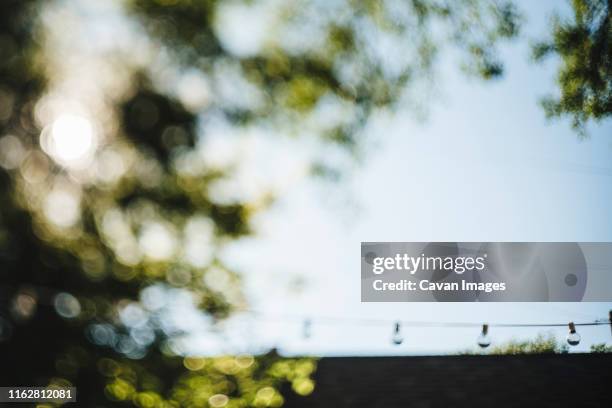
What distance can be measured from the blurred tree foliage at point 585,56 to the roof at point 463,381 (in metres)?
6.66

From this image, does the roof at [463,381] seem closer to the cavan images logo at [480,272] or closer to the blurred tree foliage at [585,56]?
the cavan images logo at [480,272]

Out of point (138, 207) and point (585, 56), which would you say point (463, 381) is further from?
point (138, 207)

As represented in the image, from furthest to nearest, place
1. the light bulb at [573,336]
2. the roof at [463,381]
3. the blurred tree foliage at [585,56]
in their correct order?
the roof at [463,381] < the light bulb at [573,336] < the blurred tree foliage at [585,56]

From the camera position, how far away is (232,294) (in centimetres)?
493

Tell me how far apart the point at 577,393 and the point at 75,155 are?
1078 centimetres

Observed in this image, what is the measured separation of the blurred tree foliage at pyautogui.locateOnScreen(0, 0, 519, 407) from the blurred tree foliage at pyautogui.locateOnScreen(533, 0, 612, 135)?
2752mm

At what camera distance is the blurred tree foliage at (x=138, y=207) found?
13.2ft

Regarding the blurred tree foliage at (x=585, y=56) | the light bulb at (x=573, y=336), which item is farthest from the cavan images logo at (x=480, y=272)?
the blurred tree foliage at (x=585, y=56)

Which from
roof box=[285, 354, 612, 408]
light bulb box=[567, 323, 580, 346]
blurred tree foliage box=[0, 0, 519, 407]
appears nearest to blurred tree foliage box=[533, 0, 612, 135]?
blurred tree foliage box=[0, 0, 519, 407]

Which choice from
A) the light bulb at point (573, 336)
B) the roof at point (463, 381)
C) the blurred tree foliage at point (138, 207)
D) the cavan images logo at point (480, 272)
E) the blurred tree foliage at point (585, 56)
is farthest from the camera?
the roof at point (463, 381)

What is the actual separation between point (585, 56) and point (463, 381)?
7554mm

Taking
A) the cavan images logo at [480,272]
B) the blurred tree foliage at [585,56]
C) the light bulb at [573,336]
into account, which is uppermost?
→ the blurred tree foliage at [585,56]

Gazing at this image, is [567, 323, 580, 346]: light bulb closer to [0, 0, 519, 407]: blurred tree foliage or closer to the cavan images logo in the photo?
the cavan images logo

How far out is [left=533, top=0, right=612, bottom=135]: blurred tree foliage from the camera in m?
5.65
